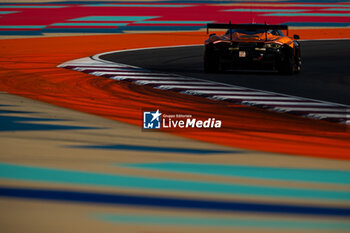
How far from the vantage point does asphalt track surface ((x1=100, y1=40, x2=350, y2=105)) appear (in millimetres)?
14266

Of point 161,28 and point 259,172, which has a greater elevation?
point 161,28

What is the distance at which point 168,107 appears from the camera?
11625mm

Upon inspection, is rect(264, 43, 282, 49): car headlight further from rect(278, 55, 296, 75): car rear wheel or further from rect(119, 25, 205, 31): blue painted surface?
rect(119, 25, 205, 31): blue painted surface

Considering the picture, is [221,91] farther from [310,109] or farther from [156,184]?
[156,184]

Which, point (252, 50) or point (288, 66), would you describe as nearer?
point (252, 50)

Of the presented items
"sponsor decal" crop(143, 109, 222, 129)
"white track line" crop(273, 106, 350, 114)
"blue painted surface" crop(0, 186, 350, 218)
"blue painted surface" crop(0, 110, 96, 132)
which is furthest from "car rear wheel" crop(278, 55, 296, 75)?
"blue painted surface" crop(0, 186, 350, 218)

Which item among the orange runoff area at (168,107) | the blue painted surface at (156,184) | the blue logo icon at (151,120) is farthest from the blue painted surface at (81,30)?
the blue painted surface at (156,184)

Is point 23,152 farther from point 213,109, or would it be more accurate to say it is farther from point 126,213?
point 213,109

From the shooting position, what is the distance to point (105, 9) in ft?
178

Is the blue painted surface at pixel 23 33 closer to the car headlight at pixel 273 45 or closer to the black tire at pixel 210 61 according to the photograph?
the black tire at pixel 210 61

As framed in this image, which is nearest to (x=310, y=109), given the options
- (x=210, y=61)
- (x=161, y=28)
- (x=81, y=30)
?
(x=210, y=61)

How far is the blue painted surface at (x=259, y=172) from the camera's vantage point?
6.97 meters

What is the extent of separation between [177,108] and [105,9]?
143 feet

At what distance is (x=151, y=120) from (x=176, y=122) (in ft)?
1.20
